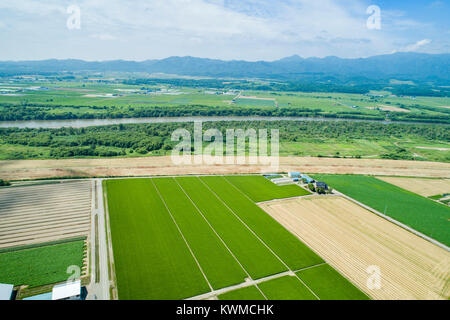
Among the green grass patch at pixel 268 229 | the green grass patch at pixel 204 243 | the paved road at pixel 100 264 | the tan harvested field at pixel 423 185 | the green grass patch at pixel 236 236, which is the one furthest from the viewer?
the tan harvested field at pixel 423 185

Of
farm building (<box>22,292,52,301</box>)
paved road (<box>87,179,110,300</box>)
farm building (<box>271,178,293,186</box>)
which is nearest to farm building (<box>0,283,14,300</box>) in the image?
farm building (<box>22,292,52,301</box>)

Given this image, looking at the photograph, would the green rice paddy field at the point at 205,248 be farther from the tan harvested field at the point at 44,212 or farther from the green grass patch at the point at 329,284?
the tan harvested field at the point at 44,212

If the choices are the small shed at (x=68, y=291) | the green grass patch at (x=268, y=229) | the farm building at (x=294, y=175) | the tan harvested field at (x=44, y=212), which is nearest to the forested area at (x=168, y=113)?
the tan harvested field at (x=44, y=212)

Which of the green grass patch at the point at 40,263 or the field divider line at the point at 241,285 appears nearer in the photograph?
the field divider line at the point at 241,285

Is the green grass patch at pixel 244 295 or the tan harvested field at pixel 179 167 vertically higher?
the tan harvested field at pixel 179 167

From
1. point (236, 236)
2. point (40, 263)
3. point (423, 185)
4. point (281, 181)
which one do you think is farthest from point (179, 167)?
point (423, 185)

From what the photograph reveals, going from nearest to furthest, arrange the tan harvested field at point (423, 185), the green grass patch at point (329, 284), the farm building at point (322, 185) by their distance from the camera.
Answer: the green grass patch at point (329, 284), the farm building at point (322, 185), the tan harvested field at point (423, 185)

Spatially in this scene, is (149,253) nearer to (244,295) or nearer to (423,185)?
(244,295)
